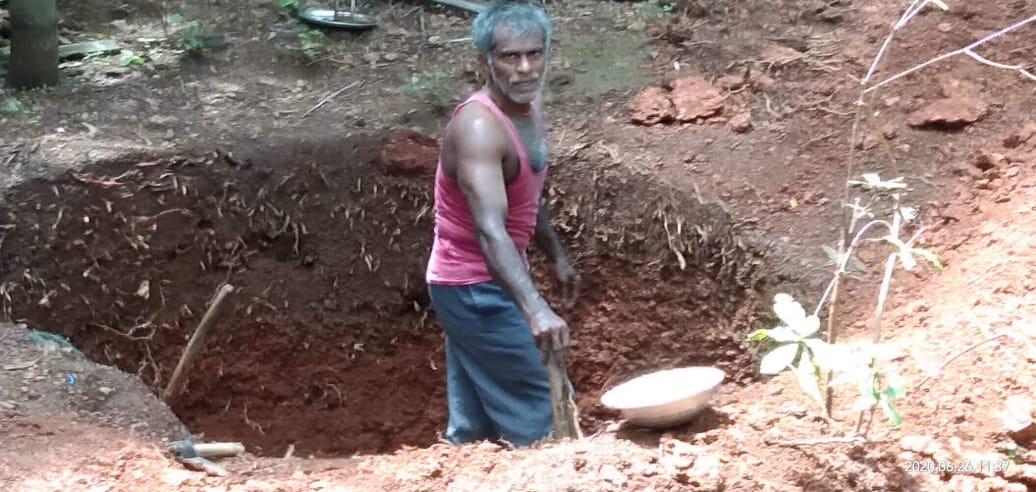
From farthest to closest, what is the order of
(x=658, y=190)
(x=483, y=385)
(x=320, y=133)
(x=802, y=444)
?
1. (x=320, y=133)
2. (x=658, y=190)
3. (x=483, y=385)
4. (x=802, y=444)

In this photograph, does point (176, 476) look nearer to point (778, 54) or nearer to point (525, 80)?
point (525, 80)

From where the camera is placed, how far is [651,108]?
4.77m

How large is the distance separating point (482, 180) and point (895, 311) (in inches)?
58.1

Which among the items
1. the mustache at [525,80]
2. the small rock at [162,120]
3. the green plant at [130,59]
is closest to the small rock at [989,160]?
the mustache at [525,80]

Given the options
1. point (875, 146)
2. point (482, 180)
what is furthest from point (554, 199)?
point (482, 180)

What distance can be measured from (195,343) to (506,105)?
190cm

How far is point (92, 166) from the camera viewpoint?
172 inches

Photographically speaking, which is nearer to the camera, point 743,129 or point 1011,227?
point 1011,227

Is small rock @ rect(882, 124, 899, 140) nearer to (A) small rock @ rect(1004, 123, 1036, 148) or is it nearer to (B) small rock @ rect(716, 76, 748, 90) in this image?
(A) small rock @ rect(1004, 123, 1036, 148)

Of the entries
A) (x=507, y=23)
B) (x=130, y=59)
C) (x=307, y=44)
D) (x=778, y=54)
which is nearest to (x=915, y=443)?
(x=507, y=23)

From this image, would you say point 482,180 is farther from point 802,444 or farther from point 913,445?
point 913,445

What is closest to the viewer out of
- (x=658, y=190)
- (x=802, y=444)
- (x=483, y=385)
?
(x=802, y=444)

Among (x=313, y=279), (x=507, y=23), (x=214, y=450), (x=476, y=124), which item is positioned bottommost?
(x=313, y=279)

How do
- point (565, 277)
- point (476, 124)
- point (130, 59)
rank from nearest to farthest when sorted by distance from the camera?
point (476, 124)
point (565, 277)
point (130, 59)
